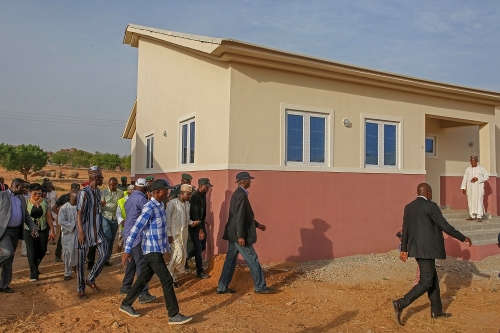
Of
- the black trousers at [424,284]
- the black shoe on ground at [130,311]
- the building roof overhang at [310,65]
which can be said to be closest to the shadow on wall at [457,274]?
the black trousers at [424,284]

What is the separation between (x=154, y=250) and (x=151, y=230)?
0.83 feet

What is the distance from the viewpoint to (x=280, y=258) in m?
8.88

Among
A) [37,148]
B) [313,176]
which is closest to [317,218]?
[313,176]

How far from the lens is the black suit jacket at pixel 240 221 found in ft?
22.0

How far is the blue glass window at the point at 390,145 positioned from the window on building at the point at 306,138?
5.86ft

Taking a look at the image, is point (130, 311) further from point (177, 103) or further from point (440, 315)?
point (177, 103)

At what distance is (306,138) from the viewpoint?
9391 millimetres

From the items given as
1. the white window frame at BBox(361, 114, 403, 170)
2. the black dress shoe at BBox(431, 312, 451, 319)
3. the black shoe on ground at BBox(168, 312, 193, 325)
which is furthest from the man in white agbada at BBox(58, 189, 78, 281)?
the white window frame at BBox(361, 114, 403, 170)

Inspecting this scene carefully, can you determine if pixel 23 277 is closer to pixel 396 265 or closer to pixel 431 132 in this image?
pixel 396 265

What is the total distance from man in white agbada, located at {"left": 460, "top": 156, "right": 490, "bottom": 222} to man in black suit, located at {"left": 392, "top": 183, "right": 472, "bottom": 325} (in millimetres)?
6239

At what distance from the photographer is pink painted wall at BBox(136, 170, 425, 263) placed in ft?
28.6

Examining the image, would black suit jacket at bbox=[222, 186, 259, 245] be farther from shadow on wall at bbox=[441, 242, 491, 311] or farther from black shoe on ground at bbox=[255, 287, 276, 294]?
shadow on wall at bbox=[441, 242, 491, 311]

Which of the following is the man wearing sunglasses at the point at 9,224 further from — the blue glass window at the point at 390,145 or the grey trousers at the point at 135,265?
the blue glass window at the point at 390,145

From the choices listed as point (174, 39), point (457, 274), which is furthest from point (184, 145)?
point (457, 274)
